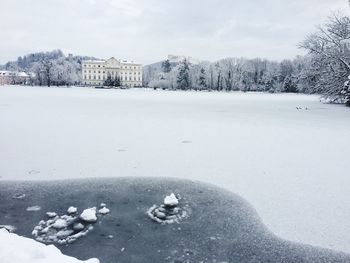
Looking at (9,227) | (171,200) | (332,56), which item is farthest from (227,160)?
(332,56)

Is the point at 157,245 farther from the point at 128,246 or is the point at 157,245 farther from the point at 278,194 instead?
the point at 278,194

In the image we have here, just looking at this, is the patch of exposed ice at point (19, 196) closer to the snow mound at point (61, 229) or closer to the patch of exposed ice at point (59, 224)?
the snow mound at point (61, 229)

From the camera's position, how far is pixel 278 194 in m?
5.70

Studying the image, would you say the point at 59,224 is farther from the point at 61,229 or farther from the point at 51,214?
the point at 51,214

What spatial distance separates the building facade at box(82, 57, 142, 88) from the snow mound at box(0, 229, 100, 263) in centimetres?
Result: 11066

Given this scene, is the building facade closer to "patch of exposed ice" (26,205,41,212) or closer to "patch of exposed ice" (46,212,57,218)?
"patch of exposed ice" (26,205,41,212)

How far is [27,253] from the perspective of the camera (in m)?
3.05

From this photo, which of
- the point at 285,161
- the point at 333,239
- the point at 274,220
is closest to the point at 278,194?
the point at 274,220

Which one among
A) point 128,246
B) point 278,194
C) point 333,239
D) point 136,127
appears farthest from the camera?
point 136,127

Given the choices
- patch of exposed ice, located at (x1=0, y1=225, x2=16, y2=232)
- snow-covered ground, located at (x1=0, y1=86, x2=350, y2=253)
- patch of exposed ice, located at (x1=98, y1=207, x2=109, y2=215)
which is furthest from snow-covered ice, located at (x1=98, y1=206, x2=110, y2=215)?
snow-covered ground, located at (x1=0, y1=86, x2=350, y2=253)

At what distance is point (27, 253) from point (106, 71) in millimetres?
113666

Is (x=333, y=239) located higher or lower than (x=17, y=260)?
lower

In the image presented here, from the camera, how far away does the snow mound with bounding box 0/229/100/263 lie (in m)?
2.91

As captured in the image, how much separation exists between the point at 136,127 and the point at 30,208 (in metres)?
7.92
